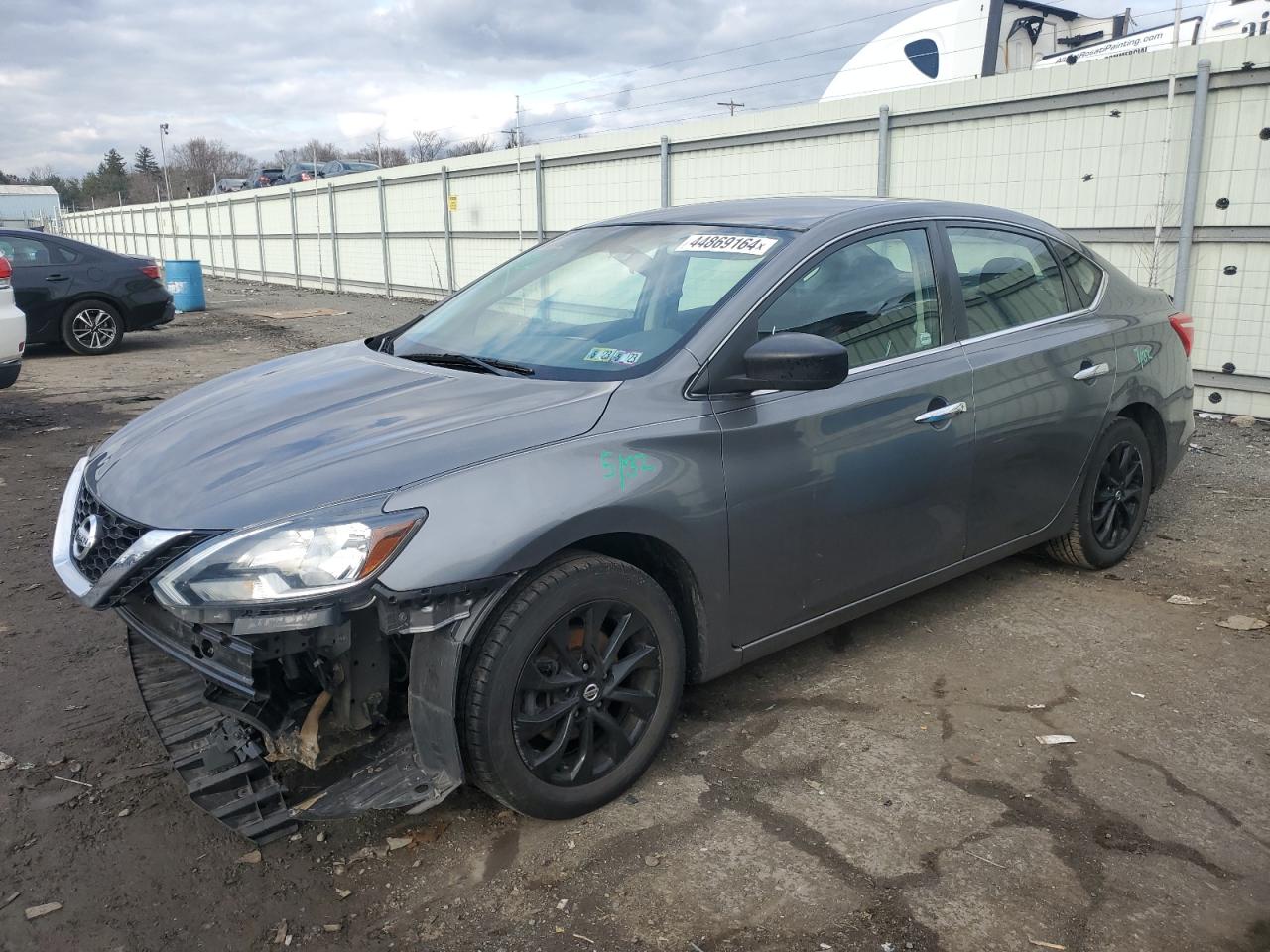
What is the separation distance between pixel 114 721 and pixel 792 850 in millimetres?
2338

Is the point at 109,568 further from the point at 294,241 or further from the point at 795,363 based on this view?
the point at 294,241

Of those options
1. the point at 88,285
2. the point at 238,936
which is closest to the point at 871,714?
the point at 238,936

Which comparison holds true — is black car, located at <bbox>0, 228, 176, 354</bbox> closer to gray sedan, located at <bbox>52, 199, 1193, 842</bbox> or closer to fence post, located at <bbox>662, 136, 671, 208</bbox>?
fence post, located at <bbox>662, 136, 671, 208</bbox>

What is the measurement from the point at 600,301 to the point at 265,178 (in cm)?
3440

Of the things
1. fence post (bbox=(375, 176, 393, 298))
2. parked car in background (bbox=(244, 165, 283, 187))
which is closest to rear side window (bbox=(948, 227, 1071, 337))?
fence post (bbox=(375, 176, 393, 298))

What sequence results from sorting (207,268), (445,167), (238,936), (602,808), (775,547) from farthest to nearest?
1. (207,268)
2. (445,167)
3. (775,547)
4. (602,808)
5. (238,936)

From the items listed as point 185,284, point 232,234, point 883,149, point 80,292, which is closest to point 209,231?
point 232,234

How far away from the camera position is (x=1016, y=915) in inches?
98.1

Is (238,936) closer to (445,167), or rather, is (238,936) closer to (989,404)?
(989,404)

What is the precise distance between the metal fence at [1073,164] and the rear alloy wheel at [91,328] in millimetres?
6359

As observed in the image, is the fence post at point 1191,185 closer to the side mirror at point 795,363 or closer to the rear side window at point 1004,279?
the rear side window at point 1004,279

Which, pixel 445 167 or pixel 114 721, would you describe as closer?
pixel 114 721

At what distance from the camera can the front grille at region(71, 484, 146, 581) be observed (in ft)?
8.85

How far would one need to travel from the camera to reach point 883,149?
1027 centimetres
